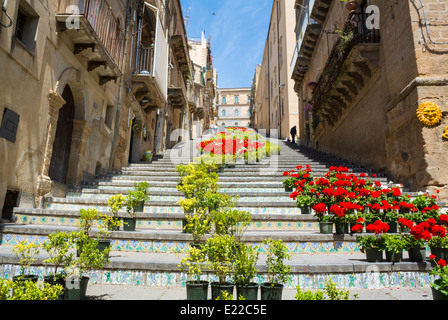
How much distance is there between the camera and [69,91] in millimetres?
8992

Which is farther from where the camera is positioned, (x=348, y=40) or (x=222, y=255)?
(x=348, y=40)

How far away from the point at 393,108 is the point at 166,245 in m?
8.03

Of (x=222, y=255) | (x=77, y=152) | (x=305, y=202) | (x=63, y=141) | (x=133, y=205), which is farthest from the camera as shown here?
(x=77, y=152)

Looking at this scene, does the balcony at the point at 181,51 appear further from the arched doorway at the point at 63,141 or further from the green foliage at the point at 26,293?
the green foliage at the point at 26,293

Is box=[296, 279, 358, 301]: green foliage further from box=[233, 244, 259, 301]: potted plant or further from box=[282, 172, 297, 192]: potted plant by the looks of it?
box=[282, 172, 297, 192]: potted plant

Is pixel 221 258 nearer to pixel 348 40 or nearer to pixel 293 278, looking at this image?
pixel 293 278

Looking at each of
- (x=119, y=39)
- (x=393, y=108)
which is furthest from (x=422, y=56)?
(x=119, y=39)

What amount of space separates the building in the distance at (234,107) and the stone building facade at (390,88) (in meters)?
55.3

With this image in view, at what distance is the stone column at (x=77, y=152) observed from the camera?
28.8 ft

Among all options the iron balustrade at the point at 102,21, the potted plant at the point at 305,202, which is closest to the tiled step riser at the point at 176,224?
the potted plant at the point at 305,202

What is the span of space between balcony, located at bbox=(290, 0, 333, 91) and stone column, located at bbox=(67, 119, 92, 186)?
1441 centimetres

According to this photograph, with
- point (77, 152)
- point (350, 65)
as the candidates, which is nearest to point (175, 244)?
point (77, 152)

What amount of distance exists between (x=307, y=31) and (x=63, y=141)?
16.0m
